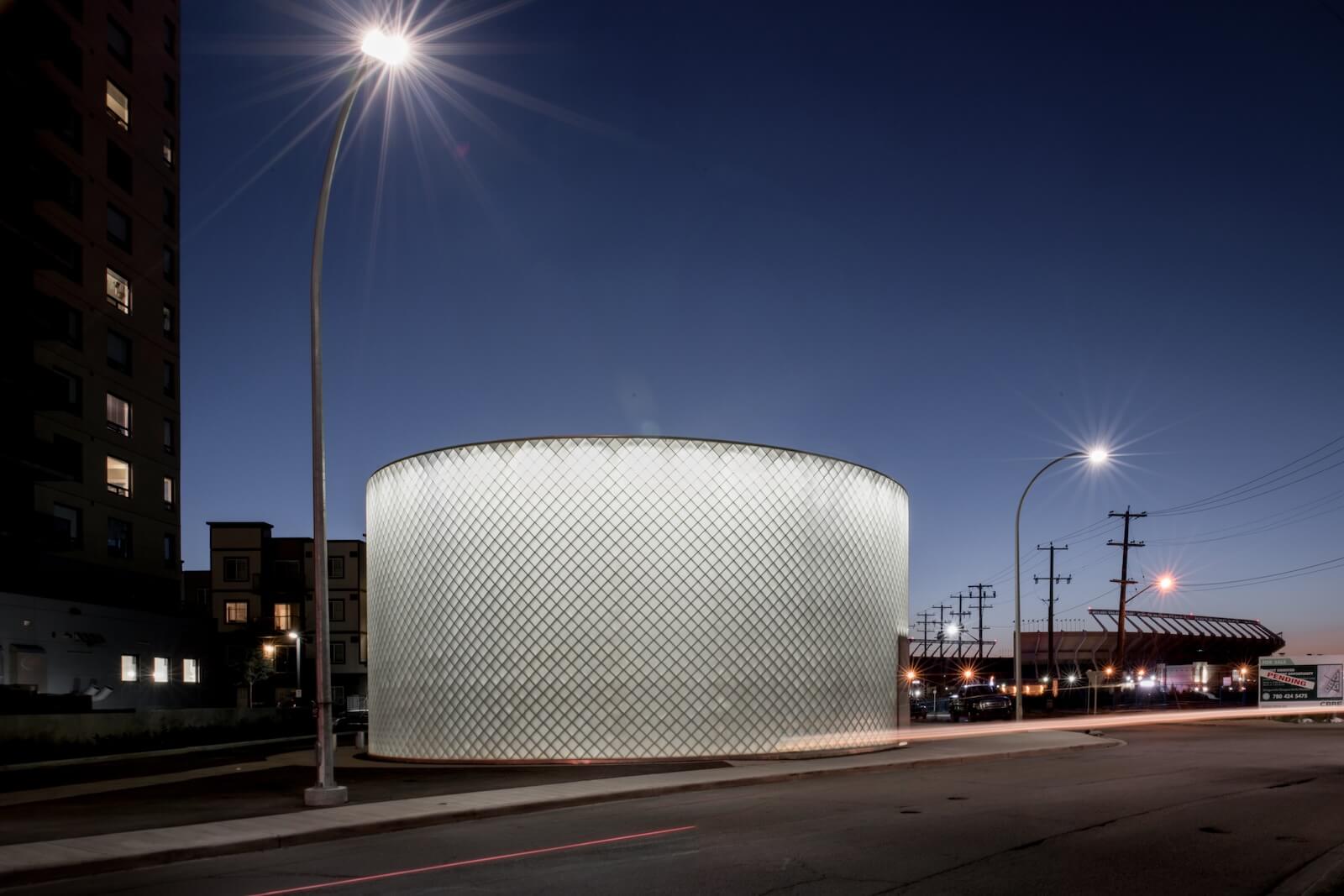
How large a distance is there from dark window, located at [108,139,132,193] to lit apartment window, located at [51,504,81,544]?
1401 cm

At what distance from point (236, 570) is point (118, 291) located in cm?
3279

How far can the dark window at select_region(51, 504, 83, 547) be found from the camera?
43.4 m

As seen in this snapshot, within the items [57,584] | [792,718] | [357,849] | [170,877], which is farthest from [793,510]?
[57,584]

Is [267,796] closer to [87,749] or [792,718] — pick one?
[792,718]

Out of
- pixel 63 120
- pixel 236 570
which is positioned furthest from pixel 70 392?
pixel 236 570

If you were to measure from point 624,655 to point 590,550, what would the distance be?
213cm

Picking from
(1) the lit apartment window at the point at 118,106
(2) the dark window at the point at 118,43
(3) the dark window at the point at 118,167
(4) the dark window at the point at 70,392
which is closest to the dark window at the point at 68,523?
(4) the dark window at the point at 70,392

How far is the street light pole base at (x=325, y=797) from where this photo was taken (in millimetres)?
15273

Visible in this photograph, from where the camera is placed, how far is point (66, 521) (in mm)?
44281

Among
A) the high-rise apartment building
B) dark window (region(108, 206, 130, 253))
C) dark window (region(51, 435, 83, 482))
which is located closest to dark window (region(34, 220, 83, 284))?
the high-rise apartment building

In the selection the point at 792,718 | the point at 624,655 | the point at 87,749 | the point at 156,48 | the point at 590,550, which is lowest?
the point at 87,749

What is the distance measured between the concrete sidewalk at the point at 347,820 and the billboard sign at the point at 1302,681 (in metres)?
32.6

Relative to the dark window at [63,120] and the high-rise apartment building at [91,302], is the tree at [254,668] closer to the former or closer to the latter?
the high-rise apartment building at [91,302]

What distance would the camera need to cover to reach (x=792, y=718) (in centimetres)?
2366
